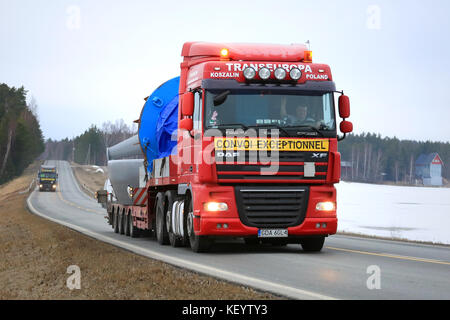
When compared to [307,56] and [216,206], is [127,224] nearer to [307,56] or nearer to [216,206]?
[216,206]

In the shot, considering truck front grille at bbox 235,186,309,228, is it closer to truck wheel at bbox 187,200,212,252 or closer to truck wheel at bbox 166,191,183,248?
truck wheel at bbox 187,200,212,252

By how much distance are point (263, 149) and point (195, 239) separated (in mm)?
2592

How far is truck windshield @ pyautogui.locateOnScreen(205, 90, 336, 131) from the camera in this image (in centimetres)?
1334

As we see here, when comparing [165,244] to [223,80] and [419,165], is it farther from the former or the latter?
[419,165]

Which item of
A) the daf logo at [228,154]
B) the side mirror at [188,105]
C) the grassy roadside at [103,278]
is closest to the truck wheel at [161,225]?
the grassy roadside at [103,278]

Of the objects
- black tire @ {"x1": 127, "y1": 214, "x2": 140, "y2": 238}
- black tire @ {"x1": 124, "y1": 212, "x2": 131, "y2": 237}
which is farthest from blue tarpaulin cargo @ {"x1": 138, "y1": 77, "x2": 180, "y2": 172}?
black tire @ {"x1": 124, "y1": 212, "x2": 131, "y2": 237}

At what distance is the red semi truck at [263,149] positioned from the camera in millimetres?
13273

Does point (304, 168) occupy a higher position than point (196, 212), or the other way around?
point (304, 168)

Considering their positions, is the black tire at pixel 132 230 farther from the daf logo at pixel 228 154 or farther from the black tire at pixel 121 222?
the daf logo at pixel 228 154

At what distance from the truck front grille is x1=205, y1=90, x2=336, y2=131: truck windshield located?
1.22 meters

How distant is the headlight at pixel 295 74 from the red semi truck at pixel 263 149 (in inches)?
0.8

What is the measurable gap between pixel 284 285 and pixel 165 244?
27.8ft
